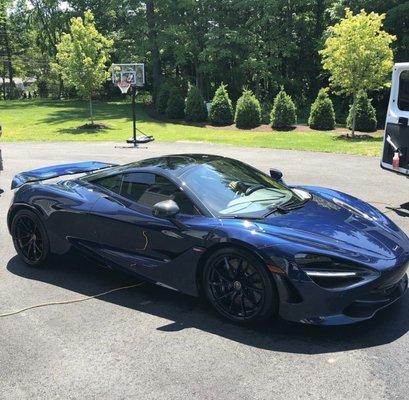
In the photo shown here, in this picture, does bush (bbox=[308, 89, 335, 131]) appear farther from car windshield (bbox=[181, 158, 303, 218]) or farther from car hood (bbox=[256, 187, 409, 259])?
car hood (bbox=[256, 187, 409, 259])

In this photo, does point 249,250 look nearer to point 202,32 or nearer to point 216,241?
point 216,241

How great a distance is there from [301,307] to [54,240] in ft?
9.31

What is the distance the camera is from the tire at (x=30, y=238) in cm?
553

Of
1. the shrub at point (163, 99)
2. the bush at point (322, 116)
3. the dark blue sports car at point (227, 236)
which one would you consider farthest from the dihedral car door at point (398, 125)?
the shrub at point (163, 99)

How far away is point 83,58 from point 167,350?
22.9 metres

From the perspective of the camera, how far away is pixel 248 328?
13.6 ft

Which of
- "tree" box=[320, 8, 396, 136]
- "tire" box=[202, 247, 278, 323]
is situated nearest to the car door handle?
"tire" box=[202, 247, 278, 323]

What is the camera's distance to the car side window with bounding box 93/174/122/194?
5.14 meters

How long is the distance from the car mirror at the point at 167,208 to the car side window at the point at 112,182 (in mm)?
846

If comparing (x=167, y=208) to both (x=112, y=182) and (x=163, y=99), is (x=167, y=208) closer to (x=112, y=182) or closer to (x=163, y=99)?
(x=112, y=182)

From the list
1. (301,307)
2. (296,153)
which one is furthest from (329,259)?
(296,153)

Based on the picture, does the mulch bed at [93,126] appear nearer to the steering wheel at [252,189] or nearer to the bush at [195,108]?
the bush at [195,108]

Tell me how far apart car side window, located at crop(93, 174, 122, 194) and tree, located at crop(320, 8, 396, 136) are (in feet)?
52.1

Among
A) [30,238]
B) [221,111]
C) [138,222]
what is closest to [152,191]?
[138,222]
